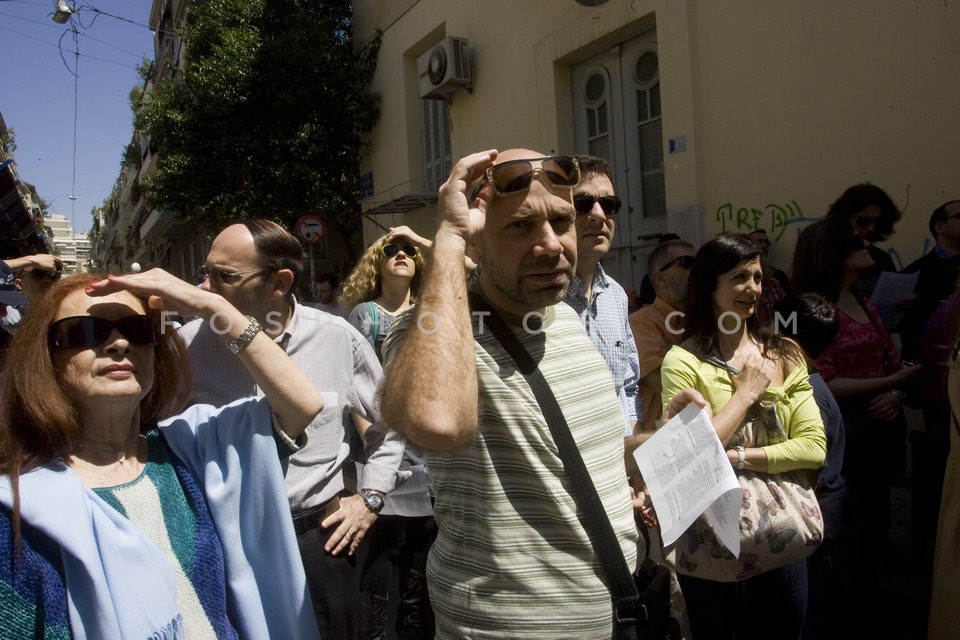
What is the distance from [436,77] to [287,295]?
867 cm

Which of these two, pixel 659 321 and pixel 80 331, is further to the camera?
pixel 659 321

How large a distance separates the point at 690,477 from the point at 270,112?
1401 centimetres

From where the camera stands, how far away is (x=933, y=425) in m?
3.58

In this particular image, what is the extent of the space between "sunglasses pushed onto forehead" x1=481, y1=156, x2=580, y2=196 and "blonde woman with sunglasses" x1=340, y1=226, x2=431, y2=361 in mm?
2030

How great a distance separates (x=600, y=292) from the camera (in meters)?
2.74

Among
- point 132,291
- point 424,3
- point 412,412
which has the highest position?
point 424,3

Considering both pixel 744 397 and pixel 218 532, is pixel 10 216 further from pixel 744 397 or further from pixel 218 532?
pixel 744 397

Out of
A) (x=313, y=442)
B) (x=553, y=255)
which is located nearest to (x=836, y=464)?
(x=553, y=255)

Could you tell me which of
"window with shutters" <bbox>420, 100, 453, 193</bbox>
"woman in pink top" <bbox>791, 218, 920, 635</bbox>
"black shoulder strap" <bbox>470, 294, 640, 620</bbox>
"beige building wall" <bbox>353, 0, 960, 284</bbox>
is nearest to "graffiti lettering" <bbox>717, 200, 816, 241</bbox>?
"beige building wall" <bbox>353, 0, 960, 284</bbox>

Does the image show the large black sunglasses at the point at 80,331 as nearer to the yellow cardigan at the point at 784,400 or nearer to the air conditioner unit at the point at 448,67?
the yellow cardigan at the point at 784,400

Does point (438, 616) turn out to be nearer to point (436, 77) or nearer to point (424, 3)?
point (436, 77)

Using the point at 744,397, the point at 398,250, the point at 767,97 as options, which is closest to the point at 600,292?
the point at 744,397

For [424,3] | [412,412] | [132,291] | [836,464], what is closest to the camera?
[412,412]

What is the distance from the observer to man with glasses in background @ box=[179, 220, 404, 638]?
245 centimetres
